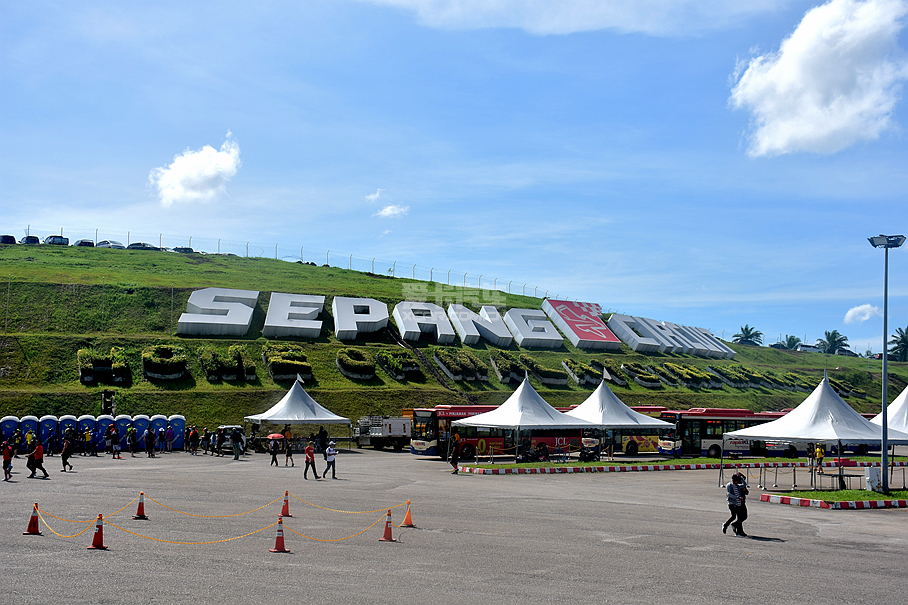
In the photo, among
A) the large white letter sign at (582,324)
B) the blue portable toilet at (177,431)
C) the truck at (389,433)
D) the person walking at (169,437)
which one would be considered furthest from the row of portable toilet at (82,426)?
the large white letter sign at (582,324)

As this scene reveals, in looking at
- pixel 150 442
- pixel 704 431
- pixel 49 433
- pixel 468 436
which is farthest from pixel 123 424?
pixel 704 431

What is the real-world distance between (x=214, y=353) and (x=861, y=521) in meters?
48.1

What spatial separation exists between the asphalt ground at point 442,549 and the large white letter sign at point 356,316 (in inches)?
1590

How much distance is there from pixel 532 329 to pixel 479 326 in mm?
6218

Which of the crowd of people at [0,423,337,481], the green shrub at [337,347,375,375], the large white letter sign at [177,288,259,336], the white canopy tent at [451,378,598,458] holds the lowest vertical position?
the crowd of people at [0,423,337,481]

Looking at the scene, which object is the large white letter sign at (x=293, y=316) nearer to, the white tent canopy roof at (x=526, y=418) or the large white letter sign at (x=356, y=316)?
the large white letter sign at (x=356, y=316)

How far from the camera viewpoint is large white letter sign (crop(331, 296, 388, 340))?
2581 inches

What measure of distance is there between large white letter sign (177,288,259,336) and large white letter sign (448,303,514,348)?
20783 mm

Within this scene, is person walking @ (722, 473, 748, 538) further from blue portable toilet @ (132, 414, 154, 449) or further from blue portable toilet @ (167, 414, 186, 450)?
blue portable toilet @ (167, 414, 186, 450)

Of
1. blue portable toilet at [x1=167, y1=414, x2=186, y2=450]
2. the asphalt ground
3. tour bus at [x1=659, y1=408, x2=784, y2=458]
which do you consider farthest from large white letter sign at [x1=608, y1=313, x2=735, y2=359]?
the asphalt ground

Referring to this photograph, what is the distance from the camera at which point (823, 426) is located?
28.5 metres

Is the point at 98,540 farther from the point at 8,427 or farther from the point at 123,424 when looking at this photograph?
the point at 123,424

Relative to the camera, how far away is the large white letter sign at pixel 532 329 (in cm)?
7431

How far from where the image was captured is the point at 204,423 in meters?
47.0
